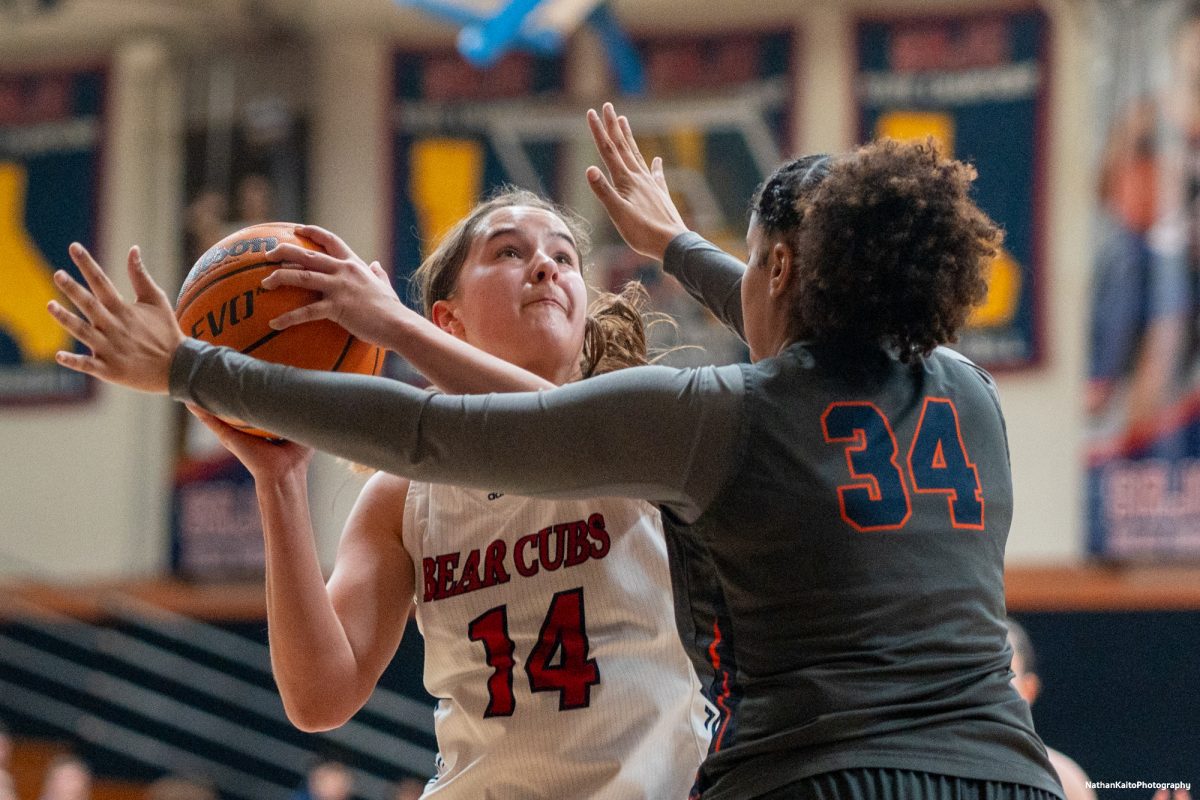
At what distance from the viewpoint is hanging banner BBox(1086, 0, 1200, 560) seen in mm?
8133

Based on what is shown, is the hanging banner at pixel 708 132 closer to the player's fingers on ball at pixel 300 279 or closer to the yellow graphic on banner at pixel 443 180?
the yellow graphic on banner at pixel 443 180

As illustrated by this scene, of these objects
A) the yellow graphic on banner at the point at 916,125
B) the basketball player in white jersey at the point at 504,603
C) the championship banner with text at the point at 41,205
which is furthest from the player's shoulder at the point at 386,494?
the championship banner with text at the point at 41,205

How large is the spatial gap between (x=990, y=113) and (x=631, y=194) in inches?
271

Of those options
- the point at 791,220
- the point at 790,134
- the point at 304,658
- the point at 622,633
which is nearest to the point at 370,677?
the point at 304,658

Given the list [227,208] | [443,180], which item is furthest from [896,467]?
[227,208]

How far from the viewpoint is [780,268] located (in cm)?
197

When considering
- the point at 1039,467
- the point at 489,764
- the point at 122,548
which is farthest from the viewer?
the point at 122,548

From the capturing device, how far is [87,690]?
9.52m

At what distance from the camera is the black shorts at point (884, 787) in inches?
67.9

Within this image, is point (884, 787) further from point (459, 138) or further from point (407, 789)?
point (459, 138)

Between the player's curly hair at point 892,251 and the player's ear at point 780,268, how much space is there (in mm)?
22

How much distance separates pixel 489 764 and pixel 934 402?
101cm

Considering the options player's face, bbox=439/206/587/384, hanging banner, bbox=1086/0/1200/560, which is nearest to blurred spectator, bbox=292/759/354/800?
hanging banner, bbox=1086/0/1200/560

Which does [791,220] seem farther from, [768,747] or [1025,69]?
[1025,69]
